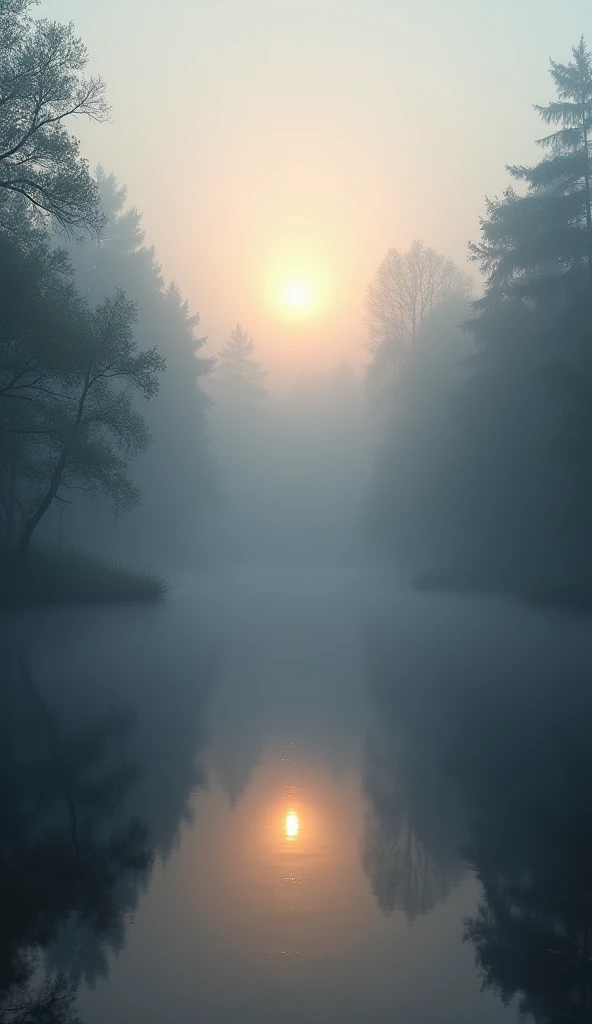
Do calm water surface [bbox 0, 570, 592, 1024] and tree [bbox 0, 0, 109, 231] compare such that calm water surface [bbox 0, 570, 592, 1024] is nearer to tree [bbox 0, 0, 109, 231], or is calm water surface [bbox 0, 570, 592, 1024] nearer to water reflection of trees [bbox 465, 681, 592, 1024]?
water reflection of trees [bbox 465, 681, 592, 1024]

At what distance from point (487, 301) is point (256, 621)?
66.0ft

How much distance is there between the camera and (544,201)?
1324 inches

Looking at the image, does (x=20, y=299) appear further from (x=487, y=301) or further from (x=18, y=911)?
(x=487, y=301)

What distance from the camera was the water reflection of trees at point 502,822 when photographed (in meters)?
4.86

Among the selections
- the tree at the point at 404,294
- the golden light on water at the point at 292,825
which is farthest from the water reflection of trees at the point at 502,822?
the tree at the point at 404,294

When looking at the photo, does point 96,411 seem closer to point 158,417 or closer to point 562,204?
point 562,204

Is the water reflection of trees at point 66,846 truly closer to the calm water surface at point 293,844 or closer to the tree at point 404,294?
the calm water surface at point 293,844

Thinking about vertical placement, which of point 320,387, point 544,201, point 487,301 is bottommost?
point 487,301

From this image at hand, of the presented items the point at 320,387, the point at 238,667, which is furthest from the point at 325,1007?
the point at 320,387

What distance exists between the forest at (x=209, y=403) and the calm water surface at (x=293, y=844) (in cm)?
1094

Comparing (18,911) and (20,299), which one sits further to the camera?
(20,299)

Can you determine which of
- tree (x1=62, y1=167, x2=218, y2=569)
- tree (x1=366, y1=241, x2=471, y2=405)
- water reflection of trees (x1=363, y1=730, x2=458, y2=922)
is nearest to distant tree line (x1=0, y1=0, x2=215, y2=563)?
tree (x1=62, y1=167, x2=218, y2=569)

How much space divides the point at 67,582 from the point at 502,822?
19745 mm

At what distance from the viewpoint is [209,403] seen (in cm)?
5912
